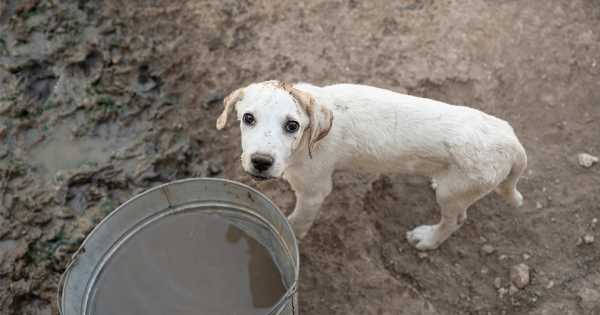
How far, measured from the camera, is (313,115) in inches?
129

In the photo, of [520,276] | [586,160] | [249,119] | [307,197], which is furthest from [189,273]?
[586,160]

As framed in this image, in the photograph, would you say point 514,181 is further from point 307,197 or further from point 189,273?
point 189,273

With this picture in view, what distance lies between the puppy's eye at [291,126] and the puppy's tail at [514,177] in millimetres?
1545

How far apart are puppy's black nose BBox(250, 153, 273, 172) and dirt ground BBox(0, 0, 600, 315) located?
1.60m

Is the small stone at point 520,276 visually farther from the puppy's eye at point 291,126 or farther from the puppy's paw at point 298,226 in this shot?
the puppy's eye at point 291,126

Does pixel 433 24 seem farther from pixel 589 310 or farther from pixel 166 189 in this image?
pixel 166 189

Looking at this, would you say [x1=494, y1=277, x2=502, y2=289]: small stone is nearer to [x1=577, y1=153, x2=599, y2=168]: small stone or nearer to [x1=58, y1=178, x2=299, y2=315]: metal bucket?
[x1=577, y1=153, x2=599, y2=168]: small stone

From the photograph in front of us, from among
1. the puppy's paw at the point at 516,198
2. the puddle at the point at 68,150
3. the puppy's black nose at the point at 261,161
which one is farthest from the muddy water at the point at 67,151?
the puppy's paw at the point at 516,198

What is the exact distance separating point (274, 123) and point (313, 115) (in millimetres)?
269

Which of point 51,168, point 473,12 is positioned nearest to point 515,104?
point 473,12

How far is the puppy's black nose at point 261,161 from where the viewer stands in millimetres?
3086

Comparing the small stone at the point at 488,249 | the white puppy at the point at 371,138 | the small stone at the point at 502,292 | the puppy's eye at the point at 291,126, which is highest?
the puppy's eye at the point at 291,126

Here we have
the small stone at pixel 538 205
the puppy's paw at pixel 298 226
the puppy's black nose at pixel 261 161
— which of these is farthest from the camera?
the small stone at pixel 538 205

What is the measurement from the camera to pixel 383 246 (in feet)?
15.0
